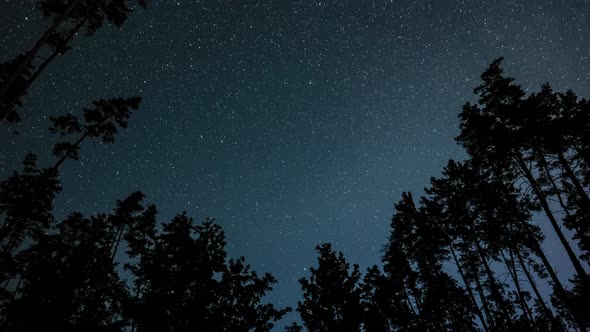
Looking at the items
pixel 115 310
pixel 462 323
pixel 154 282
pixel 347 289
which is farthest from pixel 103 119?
pixel 462 323

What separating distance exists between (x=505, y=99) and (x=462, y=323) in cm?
1707

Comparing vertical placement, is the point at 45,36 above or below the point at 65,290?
above

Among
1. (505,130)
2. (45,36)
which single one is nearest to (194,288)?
(45,36)

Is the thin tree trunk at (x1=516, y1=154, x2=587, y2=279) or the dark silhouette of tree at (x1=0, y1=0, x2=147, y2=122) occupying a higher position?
the dark silhouette of tree at (x1=0, y1=0, x2=147, y2=122)

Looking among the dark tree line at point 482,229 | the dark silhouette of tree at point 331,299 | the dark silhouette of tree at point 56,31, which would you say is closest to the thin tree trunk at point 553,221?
the dark tree line at point 482,229

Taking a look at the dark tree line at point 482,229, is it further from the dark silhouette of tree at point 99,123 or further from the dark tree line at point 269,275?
the dark silhouette of tree at point 99,123

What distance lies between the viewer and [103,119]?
1833 cm

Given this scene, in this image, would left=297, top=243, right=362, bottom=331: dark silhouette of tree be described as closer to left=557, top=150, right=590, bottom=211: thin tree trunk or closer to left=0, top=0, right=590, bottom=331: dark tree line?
left=0, top=0, right=590, bottom=331: dark tree line

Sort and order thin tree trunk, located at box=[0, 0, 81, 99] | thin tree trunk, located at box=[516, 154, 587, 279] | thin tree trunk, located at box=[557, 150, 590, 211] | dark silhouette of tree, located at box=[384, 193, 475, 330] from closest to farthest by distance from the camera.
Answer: thin tree trunk, located at box=[0, 0, 81, 99] → thin tree trunk, located at box=[516, 154, 587, 279] → thin tree trunk, located at box=[557, 150, 590, 211] → dark silhouette of tree, located at box=[384, 193, 475, 330]

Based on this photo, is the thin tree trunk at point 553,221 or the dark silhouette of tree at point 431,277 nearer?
the thin tree trunk at point 553,221

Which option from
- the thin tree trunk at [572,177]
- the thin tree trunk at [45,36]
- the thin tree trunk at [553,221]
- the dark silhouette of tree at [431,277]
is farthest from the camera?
the dark silhouette of tree at [431,277]

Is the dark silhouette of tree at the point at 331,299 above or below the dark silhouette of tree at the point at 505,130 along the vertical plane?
below

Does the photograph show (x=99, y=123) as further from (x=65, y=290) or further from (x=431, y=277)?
(x=431, y=277)

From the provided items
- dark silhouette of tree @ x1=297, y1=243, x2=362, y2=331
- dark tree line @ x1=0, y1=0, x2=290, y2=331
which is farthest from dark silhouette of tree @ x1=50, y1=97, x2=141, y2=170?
dark silhouette of tree @ x1=297, y1=243, x2=362, y2=331
